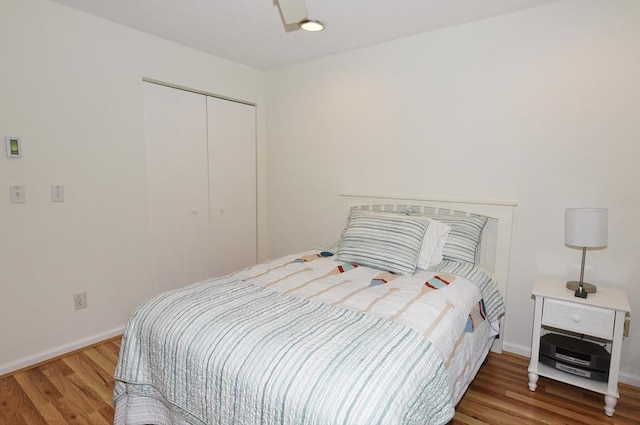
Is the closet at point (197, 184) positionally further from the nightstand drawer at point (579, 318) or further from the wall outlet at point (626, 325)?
the wall outlet at point (626, 325)

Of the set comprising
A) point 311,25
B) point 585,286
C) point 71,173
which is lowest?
point 585,286

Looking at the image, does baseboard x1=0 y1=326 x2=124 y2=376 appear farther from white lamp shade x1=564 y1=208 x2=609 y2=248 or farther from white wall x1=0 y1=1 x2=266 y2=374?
white lamp shade x1=564 y1=208 x2=609 y2=248

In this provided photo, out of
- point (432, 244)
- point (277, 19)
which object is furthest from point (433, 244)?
point (277, 19)

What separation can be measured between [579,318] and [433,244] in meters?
0.86

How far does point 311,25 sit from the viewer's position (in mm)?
2459

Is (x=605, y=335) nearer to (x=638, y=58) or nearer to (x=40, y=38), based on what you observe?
(x=638, y=58)

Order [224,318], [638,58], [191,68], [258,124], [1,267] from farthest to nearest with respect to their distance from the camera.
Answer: [258,124], [191,68], [1,267], [638,58], [224,318]

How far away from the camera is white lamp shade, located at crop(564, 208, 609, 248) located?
1.92 m

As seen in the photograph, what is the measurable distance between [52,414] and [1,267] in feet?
3.14

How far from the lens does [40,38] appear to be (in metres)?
2.23

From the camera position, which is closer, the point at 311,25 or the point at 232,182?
the point at 311,25

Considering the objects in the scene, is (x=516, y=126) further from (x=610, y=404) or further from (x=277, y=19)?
(x=277, y=19)

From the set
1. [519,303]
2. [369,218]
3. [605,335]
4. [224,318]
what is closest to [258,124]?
[369,218]

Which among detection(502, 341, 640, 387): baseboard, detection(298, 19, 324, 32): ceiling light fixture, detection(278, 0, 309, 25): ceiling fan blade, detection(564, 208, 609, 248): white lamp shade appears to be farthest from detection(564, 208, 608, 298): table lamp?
detection(298, 19, 324, 32): ceiling light fixture
